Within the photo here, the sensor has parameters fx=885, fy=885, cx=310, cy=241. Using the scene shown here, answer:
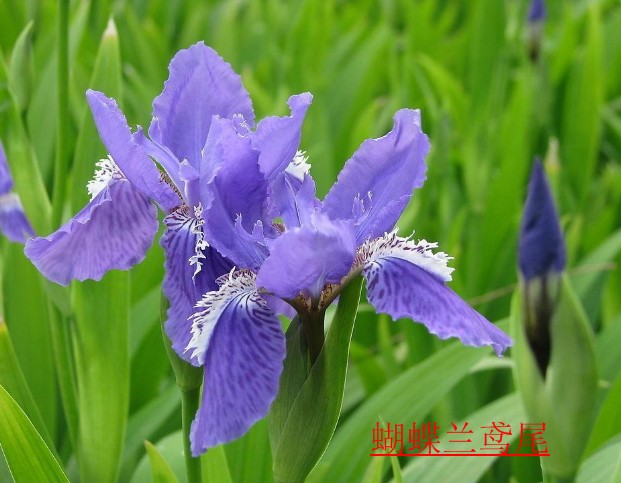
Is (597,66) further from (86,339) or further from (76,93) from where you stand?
(86,339)

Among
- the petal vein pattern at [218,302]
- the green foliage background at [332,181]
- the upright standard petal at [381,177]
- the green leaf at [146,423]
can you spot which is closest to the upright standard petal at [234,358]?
the petal vein pattern at [218,302]

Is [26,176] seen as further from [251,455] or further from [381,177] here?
[381,177]

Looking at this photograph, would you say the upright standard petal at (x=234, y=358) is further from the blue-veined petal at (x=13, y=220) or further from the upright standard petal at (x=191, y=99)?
the blue-veined petal at (x=13, y=220)

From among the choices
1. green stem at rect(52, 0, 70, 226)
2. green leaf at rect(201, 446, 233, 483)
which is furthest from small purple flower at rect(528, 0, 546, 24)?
green leaf at rect(201, 446, 233, 483)

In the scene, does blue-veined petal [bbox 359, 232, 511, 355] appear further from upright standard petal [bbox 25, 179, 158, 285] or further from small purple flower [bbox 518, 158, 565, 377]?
upright standard petal [bbox 25, 179, 158, 285]

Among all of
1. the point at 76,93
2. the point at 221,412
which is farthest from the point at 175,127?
the point at 76,93

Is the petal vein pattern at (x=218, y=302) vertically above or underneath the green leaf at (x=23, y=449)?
above
